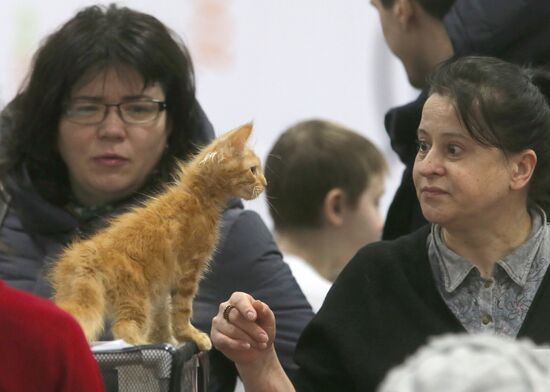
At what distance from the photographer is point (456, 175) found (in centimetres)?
204

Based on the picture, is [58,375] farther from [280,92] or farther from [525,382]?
[280,92]

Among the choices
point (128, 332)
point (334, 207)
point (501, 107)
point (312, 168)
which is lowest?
point (334, 207)

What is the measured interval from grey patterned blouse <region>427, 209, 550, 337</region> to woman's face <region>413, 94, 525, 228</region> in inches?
3.1

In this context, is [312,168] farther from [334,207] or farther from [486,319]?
[486,319]

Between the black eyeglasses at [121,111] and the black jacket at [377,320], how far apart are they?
539 mm

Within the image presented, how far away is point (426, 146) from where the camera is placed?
210 cm

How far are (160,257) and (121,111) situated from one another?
2.00 ft

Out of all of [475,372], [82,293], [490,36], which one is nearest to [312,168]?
[490,36]

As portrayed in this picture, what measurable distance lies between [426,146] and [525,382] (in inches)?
46.2

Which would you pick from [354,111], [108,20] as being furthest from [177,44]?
[354,111]

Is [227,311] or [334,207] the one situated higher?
[227,311]

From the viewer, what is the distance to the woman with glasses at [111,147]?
243cm

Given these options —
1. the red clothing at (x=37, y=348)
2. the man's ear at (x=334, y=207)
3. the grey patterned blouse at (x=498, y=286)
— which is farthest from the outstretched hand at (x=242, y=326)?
the man's ear at (x=334, y=207)

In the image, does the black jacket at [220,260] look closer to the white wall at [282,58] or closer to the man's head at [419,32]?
the man's head at [419,32]
